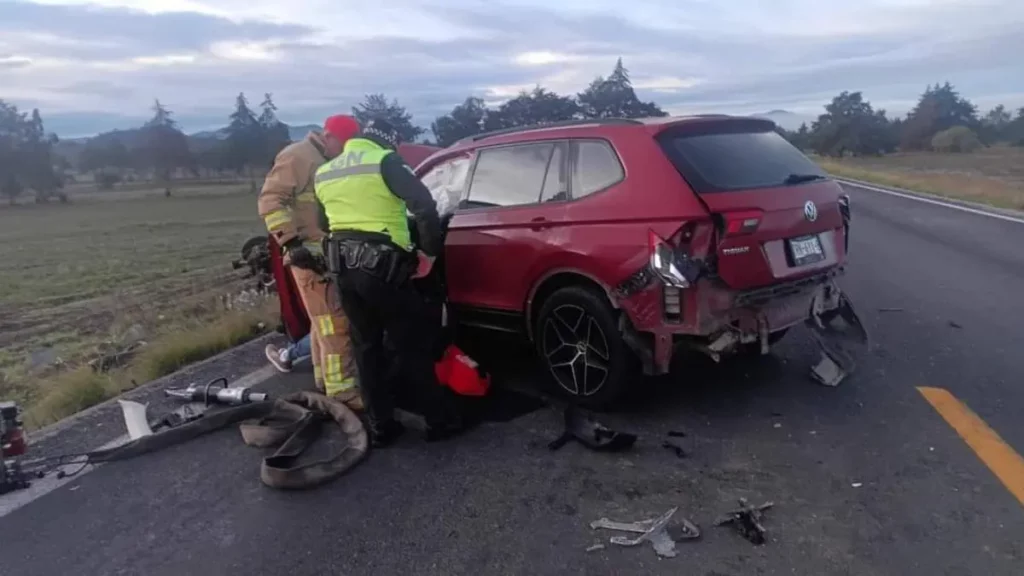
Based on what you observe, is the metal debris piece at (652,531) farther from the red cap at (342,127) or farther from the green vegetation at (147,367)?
the green vegetation at (147,367)

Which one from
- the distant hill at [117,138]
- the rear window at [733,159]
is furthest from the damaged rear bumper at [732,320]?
the distant hill at [117,138]

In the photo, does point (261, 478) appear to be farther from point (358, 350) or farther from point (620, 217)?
point (620, 217)

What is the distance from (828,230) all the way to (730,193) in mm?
912

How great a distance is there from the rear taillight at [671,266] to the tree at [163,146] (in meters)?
63.1

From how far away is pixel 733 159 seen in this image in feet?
16.8

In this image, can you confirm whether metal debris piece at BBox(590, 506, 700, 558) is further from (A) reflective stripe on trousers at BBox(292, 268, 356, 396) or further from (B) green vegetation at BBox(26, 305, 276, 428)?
(B) green vegetation at BBox(26, 305, 276, 428)

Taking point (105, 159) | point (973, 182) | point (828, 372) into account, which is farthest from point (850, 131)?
point (828, 372)

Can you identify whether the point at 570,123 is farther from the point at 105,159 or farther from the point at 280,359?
the point at 105,159

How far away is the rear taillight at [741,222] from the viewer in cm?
471

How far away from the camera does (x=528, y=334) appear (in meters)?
5.74

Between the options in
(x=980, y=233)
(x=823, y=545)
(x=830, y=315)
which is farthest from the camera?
(x=980, y=233)

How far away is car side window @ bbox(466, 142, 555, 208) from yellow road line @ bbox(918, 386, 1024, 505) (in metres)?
2.69

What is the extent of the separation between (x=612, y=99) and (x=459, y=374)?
4.50m

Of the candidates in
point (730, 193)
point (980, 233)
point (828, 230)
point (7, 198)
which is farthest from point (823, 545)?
point (7, 198)
